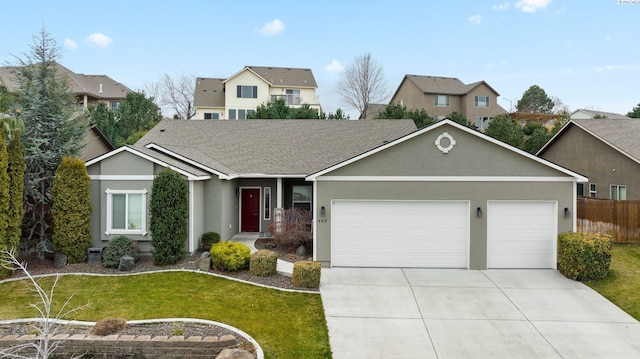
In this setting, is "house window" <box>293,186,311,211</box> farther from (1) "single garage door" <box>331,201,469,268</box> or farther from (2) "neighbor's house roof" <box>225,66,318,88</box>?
(2) "neighbor's house roof" <box>225,66,318,88</box>

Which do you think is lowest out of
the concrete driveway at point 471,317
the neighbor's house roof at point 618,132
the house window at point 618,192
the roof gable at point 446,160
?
the concrete driveway at point 471,317

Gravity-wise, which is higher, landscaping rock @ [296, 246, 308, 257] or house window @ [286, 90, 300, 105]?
house window @ [286, 90, 300, 105]

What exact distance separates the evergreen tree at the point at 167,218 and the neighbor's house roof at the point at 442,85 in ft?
114

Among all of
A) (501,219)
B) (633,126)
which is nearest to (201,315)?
(501,219)

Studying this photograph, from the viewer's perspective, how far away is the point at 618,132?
19.1 metres

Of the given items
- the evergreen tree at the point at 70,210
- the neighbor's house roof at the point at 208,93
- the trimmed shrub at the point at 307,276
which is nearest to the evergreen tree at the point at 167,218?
the evergreen tree at the point at 70,210

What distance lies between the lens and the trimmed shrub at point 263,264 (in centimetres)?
1080

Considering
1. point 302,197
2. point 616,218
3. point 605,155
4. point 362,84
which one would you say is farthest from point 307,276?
point 362,84

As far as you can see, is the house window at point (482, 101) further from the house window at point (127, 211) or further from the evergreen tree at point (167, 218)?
the house window at point (127, 211)

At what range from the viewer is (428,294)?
387 inches

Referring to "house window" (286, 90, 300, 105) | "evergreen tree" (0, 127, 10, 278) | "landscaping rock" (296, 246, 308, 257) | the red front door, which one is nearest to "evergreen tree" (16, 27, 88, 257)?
"evergreen tree" (0, 127, 10, 278)

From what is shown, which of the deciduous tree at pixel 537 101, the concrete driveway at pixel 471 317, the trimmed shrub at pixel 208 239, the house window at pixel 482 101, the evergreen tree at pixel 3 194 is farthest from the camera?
the deciduous tree at pixel 537 101

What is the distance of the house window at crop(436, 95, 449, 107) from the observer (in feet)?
138

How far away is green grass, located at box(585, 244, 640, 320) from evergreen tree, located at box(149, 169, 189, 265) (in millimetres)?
11920
